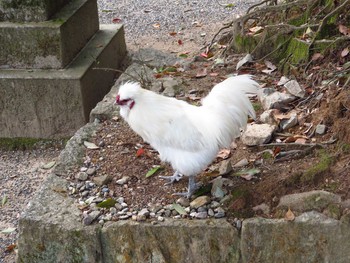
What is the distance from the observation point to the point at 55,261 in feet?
12.0

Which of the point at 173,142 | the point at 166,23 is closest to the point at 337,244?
the point at 173,142

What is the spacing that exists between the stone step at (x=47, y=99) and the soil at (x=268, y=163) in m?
1.44

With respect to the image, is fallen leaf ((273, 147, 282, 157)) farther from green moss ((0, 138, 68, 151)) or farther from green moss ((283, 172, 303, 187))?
green moss ((0, 138, 68, 151))

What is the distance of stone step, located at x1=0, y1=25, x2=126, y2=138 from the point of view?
6.02 meters

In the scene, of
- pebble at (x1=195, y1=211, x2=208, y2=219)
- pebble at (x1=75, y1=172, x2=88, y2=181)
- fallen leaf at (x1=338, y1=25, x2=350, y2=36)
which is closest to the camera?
pebble at (x1=195, y1=211, x2=208, y2=219)

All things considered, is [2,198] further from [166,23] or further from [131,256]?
[166,23]

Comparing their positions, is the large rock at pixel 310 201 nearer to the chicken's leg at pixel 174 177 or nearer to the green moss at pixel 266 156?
the green moss at pixel 266 156

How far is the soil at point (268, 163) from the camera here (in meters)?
3.59

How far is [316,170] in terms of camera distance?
11.9 feet

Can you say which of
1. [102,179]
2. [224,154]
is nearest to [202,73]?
[224,154]

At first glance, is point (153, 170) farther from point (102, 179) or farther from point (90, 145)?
point (90, 145)

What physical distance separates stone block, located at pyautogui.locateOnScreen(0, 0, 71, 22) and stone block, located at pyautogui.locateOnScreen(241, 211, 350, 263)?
3613mm

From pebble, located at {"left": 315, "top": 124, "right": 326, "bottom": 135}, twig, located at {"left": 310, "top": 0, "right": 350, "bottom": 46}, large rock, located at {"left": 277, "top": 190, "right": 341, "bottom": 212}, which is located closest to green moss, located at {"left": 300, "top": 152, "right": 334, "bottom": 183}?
large rock, located at {"left": 277, "top": 190, "right": 341, "bottom": 212}

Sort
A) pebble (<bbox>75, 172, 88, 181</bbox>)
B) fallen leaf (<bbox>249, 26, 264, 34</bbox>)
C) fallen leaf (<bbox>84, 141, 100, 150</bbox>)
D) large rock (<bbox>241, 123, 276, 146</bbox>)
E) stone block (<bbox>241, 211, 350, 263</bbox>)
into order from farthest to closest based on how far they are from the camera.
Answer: fallen leaf (<bbox>249, 26, 264, 34</bbox>) → fallen leaf (<bbox>84, 141, 100, 150</bbox>) → large rock (<bbox>241, 123, 276, 146</bbox>) → pebble (<bbox>75, 172, 88, 181</bbox>) → stone block (<bbox>241, 211, 350, 263</bbox>)
